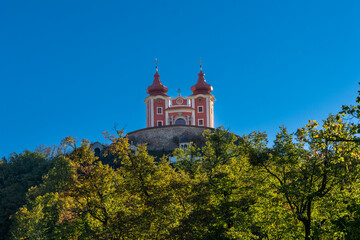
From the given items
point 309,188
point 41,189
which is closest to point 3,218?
point 41,189

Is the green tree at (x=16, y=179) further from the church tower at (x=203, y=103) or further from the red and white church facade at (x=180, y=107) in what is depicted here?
the church tower at (x=203, y=103)

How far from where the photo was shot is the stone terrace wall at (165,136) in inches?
2638

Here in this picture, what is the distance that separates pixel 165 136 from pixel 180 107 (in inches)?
608

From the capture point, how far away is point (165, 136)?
2677 inches

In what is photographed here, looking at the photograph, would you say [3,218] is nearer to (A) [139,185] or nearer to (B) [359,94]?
(A) [139,185]

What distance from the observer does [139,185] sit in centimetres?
1875

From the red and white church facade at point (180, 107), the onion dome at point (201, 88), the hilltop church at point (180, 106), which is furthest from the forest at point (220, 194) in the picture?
the onion dome at point (201, 88)

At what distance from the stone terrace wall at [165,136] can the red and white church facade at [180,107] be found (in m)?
12.0

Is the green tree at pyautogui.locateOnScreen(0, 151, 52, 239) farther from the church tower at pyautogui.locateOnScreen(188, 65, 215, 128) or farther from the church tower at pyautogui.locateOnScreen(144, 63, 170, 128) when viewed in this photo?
the church tower at pyautogui.locateOnScreen(188, 65, 215, 128)

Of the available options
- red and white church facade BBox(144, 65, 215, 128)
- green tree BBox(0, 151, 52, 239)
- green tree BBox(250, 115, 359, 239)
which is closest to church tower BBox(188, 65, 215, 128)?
red and white church facade BBox(144, 65, 215, 128)

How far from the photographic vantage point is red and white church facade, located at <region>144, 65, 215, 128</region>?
3228 inches

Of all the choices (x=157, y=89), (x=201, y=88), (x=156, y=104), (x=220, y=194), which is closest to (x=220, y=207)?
(x=220, y=194)

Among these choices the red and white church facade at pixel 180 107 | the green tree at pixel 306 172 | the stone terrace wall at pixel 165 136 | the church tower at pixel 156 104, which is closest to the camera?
the green tree at pixel 306 172

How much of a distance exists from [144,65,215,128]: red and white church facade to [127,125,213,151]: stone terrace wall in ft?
39.3
